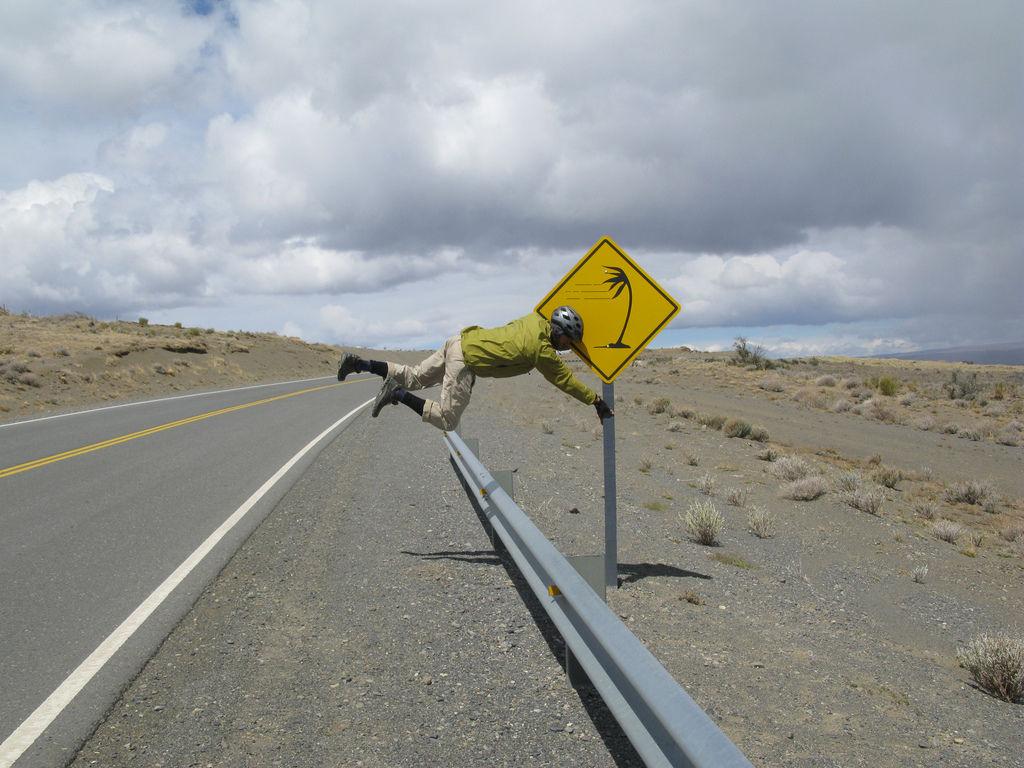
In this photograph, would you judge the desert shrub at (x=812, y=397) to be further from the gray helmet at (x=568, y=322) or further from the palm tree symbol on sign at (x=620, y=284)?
the gray helmet at (x=568, y=322)

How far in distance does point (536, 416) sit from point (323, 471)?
28.1 feet

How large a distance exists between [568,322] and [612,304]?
1.31ft

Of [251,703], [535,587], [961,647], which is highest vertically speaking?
[535,587]

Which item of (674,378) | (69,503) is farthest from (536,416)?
(674,378)

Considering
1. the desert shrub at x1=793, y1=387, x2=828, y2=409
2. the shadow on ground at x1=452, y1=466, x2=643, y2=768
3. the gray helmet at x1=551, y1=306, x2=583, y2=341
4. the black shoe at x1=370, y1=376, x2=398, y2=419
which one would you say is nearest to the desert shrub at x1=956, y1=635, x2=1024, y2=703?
the shadow on ground at x1=452, y1=466, x2=643, y2=768

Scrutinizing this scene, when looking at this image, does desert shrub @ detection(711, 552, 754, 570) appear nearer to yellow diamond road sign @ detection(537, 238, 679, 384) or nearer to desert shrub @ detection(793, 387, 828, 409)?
yellow diamond road sign @ detection(537, 238, 679, 384)

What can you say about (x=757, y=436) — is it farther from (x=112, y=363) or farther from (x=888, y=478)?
(x=112, y=363)

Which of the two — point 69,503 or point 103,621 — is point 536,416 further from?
point 103,621

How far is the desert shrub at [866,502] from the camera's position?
10.3 m

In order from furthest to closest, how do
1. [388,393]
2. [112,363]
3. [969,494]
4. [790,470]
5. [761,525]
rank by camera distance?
1. [112,363]
2. [969,494]
3. [790,470]
4. [761,525]
5. [388,393]

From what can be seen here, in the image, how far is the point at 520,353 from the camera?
5.78 m

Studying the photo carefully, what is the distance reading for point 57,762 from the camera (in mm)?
3307

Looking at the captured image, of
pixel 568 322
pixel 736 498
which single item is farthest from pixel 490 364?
pixel 736 498

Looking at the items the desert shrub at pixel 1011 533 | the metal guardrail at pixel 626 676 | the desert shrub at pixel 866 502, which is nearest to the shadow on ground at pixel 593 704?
the metal guardrail at pixel 626 676
